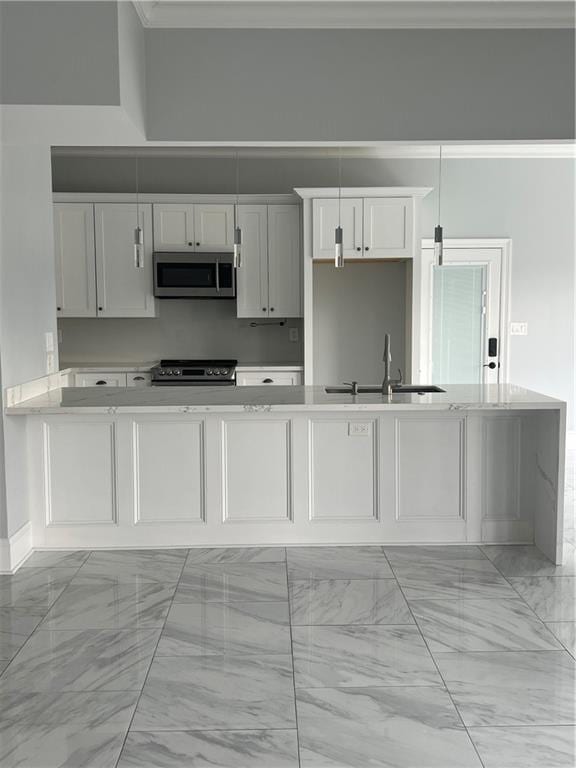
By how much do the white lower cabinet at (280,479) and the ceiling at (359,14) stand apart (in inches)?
80.8

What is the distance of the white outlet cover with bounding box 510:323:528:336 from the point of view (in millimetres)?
6766

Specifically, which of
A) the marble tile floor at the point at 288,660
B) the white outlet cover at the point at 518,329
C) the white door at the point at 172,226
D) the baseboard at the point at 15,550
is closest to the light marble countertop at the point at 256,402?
the baseboard at the point at 15,550

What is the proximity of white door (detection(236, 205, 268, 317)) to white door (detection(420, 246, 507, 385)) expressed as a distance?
151 centimetres

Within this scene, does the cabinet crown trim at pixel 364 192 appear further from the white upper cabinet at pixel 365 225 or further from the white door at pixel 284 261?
the white door at pixel 284 261

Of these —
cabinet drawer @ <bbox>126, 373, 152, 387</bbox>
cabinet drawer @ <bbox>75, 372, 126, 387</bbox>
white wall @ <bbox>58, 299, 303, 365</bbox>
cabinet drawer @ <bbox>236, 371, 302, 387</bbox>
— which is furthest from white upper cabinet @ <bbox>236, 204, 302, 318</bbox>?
cabinet drawer @ <bbox>75, 372, 126, 387</bbox>

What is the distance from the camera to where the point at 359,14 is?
12.3 feet

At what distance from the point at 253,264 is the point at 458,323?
1.99 m

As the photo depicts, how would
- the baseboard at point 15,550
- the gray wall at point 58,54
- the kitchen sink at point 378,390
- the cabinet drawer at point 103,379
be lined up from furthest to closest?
the cabinet drawer at point 103,379
the kitchen sink at point 378,390
the baseboard at point 15,550
the gray wall at point 58,54

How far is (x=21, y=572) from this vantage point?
3699 millimetres

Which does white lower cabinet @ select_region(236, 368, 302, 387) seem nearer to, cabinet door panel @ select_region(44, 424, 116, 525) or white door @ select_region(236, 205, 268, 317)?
white door @ select_region(236, 205, 268, 317)

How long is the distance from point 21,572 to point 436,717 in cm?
229

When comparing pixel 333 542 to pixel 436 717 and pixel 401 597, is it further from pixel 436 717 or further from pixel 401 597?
pixel 436 717

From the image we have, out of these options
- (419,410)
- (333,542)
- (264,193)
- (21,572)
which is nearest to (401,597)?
(333,542)

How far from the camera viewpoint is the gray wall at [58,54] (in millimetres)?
3174
